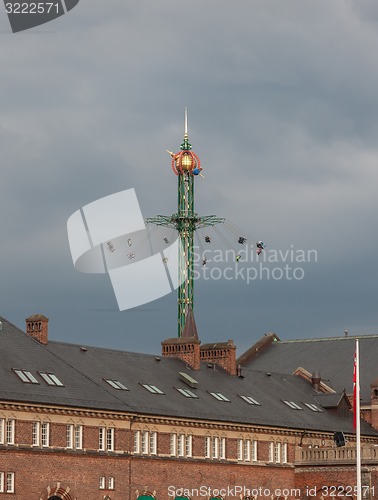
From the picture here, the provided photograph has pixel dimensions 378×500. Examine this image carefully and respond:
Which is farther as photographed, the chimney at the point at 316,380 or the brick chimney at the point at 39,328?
the chimney at the point at 316,380

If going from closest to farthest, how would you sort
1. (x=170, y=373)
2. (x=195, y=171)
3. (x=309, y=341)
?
(x=170, y=373) → (x=309, y=341) → (x=195, y=171)

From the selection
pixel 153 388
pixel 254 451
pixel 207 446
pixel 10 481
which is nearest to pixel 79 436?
pixel 10 481

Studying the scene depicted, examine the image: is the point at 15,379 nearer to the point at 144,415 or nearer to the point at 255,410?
the point at 144,415

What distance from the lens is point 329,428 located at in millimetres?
119250

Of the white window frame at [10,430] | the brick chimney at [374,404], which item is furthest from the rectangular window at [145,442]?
the brick chimney at [374,404]

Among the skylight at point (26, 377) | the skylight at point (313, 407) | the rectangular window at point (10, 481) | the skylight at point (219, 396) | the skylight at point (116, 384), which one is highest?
the skylight at point (313, 407)

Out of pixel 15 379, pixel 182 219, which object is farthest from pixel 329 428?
pixel 182 219

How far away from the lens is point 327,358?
140750mm

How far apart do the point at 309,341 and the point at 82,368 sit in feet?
158

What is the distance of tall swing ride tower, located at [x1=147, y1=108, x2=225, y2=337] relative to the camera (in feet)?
523

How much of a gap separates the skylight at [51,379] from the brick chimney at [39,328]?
18.6ft

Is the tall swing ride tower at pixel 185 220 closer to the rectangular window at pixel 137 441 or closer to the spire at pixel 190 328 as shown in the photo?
the spire at pixel 190 328

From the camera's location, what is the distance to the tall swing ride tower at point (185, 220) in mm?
159375

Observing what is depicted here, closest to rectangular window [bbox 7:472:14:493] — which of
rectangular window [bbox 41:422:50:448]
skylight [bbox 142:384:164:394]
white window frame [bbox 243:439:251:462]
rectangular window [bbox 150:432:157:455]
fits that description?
rectangular window [bbox 41:422:50:448]
